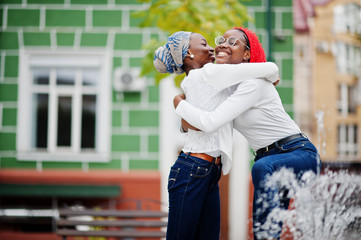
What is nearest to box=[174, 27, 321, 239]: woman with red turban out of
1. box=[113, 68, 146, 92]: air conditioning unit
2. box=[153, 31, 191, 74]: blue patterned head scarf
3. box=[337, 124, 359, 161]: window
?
box=[153, 31, 191, 74]: blue patterned head scarf

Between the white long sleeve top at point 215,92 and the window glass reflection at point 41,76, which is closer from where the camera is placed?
the white long sleeve top at point 215,92

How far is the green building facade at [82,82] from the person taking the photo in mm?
7133

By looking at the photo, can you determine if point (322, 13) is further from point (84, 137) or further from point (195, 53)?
point (195, 53)

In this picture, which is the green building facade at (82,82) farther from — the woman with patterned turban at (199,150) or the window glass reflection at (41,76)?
the woman with patterned turban at (199,150)

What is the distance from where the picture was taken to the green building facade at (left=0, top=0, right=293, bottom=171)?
713 centimetres

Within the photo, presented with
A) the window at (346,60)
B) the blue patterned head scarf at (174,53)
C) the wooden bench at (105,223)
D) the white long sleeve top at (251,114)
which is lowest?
the wooden bench at (105,223)

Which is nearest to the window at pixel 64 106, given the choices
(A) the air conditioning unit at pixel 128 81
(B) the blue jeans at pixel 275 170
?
(A) the air conditioning unit at pixel 128 81

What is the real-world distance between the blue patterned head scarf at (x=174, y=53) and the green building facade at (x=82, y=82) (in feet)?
15.2

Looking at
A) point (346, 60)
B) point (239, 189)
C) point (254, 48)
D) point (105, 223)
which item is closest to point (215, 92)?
point (254, 48)

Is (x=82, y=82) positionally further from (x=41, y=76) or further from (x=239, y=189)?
(x=239, y=189)

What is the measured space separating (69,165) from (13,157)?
35.6 inches

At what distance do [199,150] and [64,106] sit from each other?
540 cm

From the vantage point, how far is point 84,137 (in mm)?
7328

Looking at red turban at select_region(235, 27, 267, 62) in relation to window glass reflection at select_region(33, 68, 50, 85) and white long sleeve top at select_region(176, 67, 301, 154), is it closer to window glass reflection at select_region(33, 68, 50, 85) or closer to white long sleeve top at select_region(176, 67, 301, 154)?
white long sleeve top at select_region(176, 67, 301, 154)
